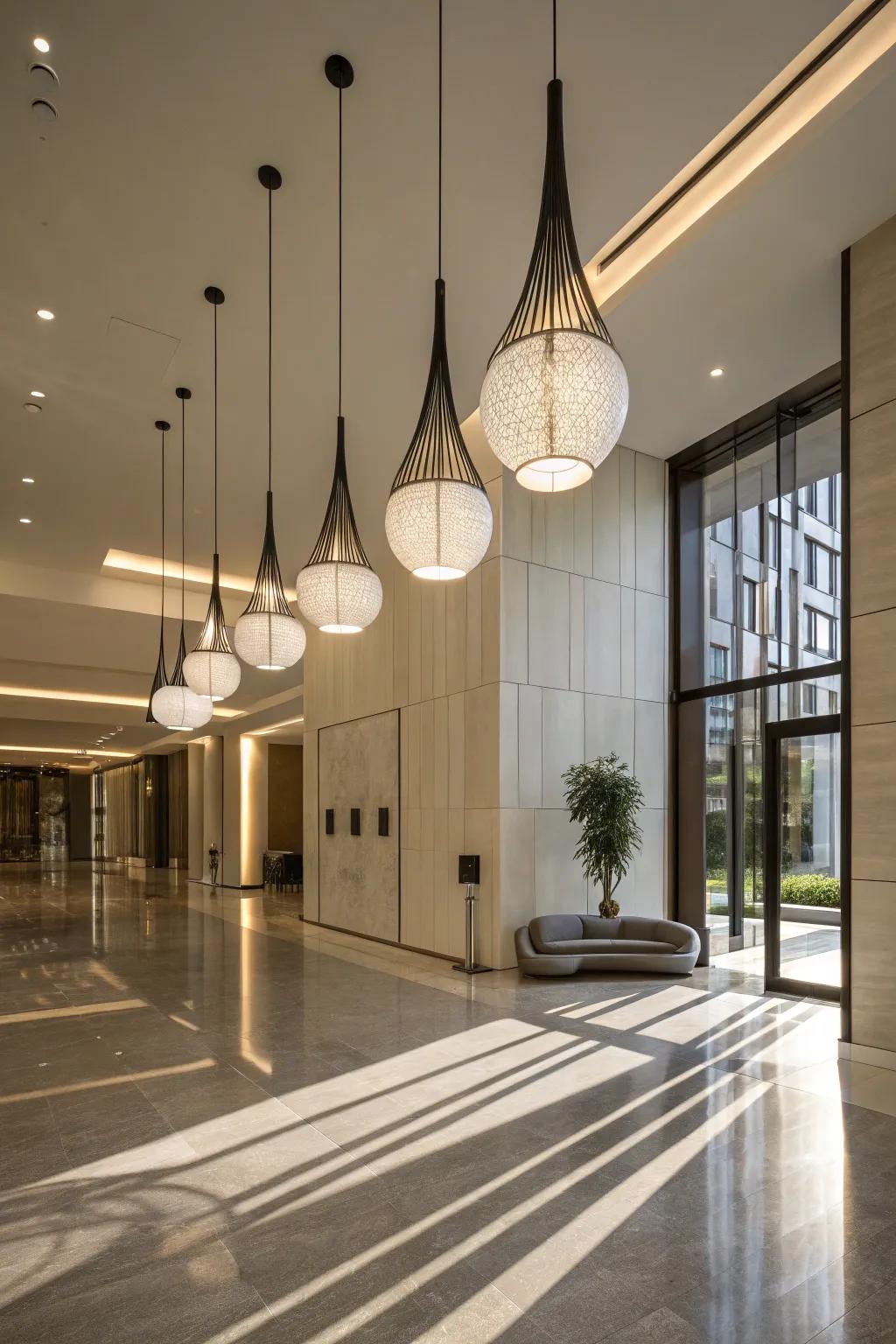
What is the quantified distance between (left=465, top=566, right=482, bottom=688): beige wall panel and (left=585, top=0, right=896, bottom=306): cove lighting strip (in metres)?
3.48

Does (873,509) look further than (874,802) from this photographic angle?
Yes

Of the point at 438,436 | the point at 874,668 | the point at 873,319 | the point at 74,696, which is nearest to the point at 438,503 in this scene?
the point at 438,436

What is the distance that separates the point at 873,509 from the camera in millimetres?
6426

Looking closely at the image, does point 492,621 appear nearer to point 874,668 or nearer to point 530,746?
point 530,746

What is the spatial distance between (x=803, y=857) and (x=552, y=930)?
2.65m

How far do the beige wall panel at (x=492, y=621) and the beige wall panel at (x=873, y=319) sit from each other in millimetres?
4029

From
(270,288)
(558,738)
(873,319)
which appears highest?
(270,288)

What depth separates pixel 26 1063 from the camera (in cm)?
604

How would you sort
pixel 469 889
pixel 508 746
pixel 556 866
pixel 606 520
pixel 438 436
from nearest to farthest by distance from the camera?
pixel 438 436 < pixel 469 889 < pixel 508 746 < pixel 556 866 < pixel 606 520

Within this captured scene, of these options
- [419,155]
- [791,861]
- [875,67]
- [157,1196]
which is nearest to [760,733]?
[791,861]

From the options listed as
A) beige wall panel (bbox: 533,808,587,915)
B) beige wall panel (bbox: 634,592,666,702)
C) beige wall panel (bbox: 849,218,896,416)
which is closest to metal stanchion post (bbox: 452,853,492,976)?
beige wall panel (bbox: 533,808,587,915)

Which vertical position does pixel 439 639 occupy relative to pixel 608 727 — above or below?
above

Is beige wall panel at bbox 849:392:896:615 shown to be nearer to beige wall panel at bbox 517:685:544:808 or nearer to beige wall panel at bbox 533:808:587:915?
beige wall panel at bbox 517:685:544:808

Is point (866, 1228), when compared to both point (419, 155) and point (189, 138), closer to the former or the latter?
point (419, 155)
